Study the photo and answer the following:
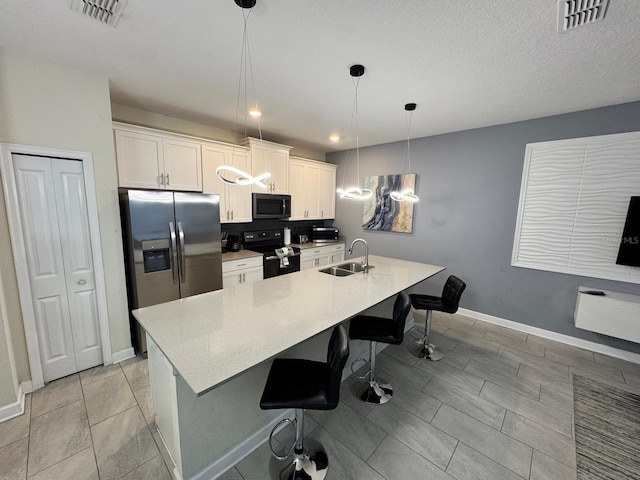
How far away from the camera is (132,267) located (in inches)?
99.3

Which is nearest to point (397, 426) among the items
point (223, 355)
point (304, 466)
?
point (304, 466)

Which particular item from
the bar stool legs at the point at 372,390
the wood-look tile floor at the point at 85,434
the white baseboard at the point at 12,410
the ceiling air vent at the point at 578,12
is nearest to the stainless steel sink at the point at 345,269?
the bar stool legs at the point at 372,390

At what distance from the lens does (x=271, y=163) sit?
158 inches

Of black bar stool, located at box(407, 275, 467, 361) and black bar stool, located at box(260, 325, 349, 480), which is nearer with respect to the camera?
black bar stool, located at box(260, 325, 349, 480)

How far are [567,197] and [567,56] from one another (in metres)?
1.80

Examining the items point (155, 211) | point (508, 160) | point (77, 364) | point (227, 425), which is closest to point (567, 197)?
point (508, 160)

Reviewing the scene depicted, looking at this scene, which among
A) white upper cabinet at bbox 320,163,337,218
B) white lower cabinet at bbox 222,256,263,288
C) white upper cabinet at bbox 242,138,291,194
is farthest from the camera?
white upper cabinet at bbox 320,163,337,218

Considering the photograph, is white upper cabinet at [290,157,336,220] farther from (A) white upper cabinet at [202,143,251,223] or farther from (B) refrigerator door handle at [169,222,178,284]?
(B) refrigerator door handle at [169,222,178,284]

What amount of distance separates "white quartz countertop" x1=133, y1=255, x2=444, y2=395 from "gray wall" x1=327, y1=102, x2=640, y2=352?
1.78 meters

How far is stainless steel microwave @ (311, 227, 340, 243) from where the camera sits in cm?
504

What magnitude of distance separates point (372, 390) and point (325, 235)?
3235 millimetres

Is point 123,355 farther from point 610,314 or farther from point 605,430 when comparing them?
point 610,314

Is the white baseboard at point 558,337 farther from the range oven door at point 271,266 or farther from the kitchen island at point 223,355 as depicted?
the range oven door at point 271,266

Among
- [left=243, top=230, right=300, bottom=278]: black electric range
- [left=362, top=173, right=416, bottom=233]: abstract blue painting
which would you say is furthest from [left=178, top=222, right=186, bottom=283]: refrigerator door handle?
[left=362, top=173, right=416, bottom=233]: abstract blue painting
